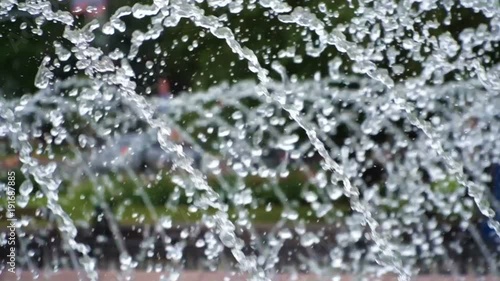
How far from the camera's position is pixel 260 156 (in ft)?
17.9

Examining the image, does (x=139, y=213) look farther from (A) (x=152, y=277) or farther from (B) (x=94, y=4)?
(A) (x=152, y=277)

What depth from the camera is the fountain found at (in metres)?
3.52

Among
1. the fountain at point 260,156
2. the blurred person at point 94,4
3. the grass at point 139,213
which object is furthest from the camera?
the blurred person at point 94,4

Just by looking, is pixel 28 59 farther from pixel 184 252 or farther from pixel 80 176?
pixel 184 252

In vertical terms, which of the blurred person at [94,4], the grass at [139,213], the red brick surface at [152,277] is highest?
the red brick surface at [152,277]

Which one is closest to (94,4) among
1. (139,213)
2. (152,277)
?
(139,213)

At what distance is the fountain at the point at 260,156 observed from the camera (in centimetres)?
352

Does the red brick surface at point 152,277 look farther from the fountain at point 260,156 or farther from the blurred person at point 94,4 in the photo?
the blurred person at point 94,4

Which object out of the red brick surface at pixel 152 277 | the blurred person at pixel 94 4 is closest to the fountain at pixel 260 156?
the red brick surface at pixel 152 277

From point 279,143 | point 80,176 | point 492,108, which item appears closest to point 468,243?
point 492,108

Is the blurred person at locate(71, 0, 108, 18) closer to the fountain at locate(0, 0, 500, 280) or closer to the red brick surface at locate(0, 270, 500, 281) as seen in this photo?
the fountain at locate(0, 0, 500, 280)

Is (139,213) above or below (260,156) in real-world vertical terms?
below

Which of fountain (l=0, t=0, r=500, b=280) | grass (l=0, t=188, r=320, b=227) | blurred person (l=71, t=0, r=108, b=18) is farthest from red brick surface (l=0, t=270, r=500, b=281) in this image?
blurred person (l=71, t=0, r=108, b=18)

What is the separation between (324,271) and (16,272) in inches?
45.4
